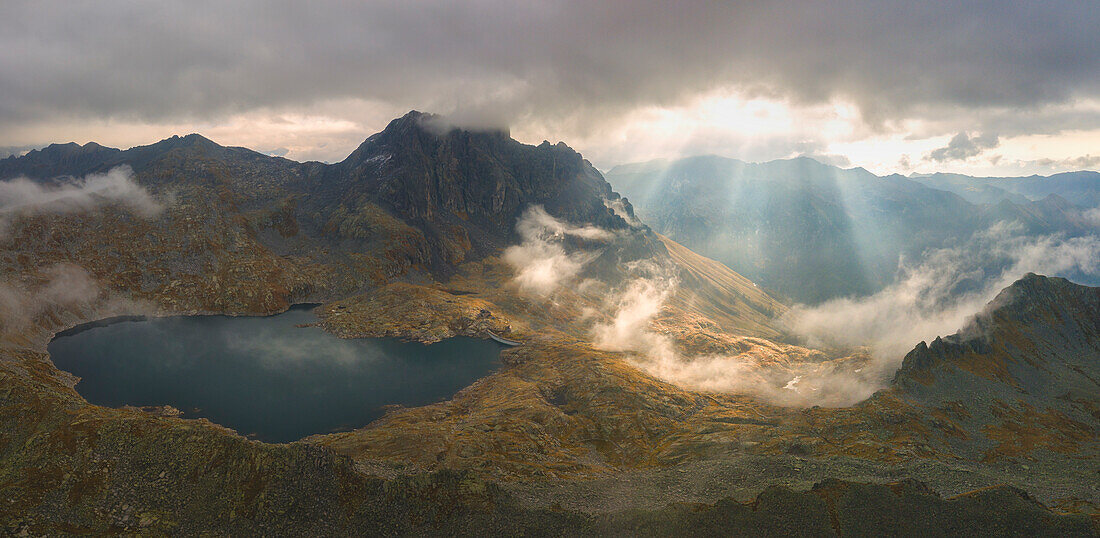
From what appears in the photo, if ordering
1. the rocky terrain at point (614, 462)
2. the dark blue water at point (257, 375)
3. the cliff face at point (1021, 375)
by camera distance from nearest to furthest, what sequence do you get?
the rocky terrain at point (614, 462) < the cliff face at point (1021, 375) < the dark blue water at point (257, 375)

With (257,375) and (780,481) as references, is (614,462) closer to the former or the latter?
(780,481)

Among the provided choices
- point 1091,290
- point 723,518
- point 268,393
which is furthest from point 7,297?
point 1091,290

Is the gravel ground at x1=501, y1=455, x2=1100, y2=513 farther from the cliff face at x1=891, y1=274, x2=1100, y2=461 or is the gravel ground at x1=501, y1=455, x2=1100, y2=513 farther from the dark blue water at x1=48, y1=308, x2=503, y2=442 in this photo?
the dark blue water at x1=48, y1=308, x2=503, y2=442

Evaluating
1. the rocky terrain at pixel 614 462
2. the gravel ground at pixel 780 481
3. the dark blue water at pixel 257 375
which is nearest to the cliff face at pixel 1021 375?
the rocky terrain at pixel 614 462

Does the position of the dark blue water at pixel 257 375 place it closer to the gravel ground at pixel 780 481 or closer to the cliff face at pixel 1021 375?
the gravel ground at pixel 780 481

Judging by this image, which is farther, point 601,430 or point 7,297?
point 7,297

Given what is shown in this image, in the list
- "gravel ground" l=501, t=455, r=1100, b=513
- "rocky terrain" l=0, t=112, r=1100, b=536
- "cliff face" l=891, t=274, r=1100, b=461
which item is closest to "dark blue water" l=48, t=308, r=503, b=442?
"rocky terrain" l=0, t=112, r=1100, b=536

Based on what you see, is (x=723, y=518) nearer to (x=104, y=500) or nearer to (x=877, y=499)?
(x=877, y=499)
